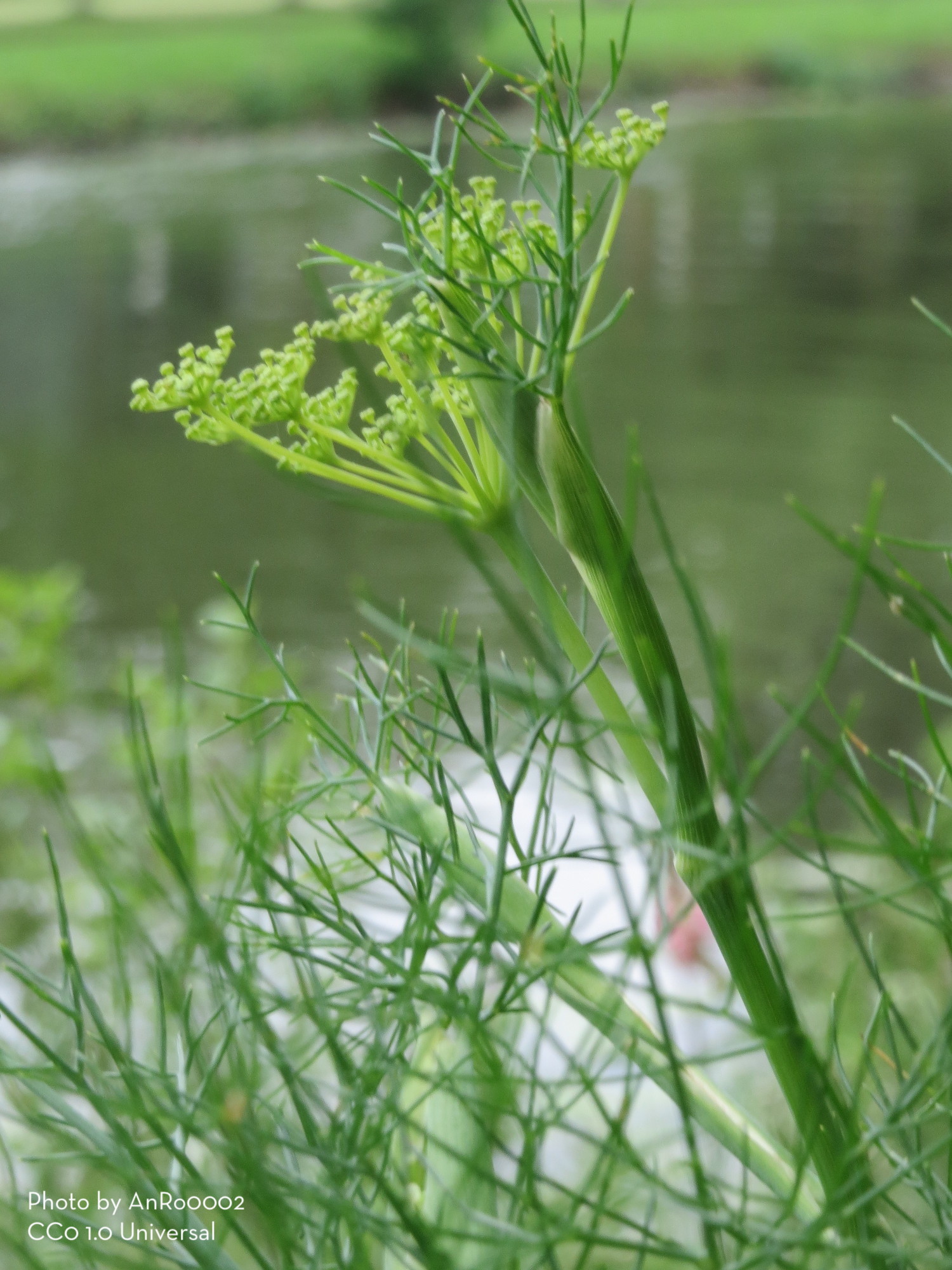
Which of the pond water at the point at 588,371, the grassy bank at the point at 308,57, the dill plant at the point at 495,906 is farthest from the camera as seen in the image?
the grassy bank at the point at 308,57

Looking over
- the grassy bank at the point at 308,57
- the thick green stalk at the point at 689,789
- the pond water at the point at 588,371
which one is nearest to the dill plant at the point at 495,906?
the thick green stalk at the point at 689,789

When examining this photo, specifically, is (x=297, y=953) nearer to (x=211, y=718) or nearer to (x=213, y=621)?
(x=213, y=621)

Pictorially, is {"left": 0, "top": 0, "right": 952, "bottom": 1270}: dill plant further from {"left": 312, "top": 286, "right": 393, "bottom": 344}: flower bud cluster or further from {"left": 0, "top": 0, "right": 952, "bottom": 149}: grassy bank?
{"left": 0, "top": 0, "right": 952, "bottom": 149}: grassy bank

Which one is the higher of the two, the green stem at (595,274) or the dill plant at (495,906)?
the green stem at (595,274)

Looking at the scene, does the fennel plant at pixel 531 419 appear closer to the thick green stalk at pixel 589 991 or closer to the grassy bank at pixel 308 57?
the thick green stalk at pixel 589 991

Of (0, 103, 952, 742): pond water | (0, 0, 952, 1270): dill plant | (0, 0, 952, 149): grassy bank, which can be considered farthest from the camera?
(0, 0, 952, 149): grassy bank

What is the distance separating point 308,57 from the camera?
4473 millimetres

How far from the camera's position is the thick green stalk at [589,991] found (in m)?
0.10

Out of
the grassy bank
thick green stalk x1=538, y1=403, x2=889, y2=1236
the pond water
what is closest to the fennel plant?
thick green stalk x1=538, y1=403, x2=889, y2=1236

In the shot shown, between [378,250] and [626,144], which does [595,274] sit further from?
[378,250]

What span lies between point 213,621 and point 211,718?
29.1 inches

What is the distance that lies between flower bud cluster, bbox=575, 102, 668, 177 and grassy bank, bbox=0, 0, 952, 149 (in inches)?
157

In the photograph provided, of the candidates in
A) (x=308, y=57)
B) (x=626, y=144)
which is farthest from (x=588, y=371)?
(x=308, y=57)

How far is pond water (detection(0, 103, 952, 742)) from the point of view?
1684mm
